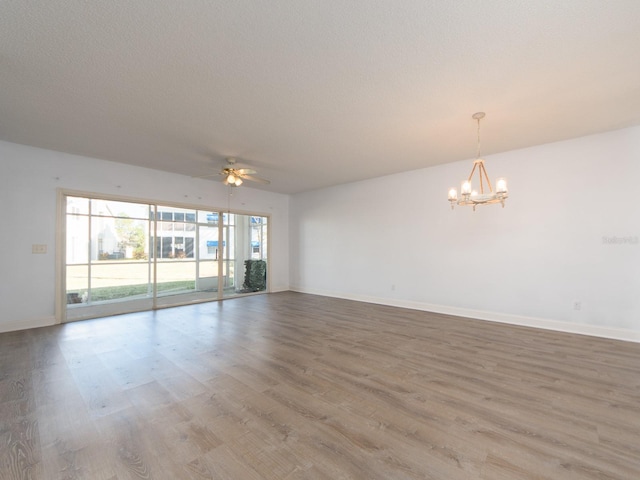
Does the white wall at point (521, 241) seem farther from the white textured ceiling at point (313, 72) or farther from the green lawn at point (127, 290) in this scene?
the green lawn at point (127, 290)

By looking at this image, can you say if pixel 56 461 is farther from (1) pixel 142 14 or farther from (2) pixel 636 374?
(2) pixel 636 374

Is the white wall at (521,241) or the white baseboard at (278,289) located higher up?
the white wall at (521,241)

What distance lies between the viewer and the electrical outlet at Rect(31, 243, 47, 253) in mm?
4531

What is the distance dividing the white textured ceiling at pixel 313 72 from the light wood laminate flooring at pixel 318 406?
2.93m

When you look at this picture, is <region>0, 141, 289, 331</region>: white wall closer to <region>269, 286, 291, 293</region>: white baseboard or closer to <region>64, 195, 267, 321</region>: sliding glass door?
<region>64, 195, 267, 321</region>: sliding glass door

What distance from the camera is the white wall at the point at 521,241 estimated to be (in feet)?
12.9

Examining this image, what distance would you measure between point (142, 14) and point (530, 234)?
5.65m

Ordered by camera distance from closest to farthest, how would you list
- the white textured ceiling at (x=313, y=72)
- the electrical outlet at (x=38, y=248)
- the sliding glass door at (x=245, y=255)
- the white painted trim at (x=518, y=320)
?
1. the white textured ceiling at (x=313, y=72)
2. the white painted trim at (x=518, y=320)
3. the electrical outlet at (x=38, y=248)
4. the sliding glass door at (x=245, y=255)

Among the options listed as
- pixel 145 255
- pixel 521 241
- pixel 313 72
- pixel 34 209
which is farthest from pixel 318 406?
pixel 34 209

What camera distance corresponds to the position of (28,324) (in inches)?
174

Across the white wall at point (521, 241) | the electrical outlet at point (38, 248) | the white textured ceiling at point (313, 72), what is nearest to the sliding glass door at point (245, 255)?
the white wall at point (521, 241)

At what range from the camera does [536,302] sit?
4504 mm

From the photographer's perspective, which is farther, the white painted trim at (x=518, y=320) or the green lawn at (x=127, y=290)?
the green lawn at (x=127, y=290)

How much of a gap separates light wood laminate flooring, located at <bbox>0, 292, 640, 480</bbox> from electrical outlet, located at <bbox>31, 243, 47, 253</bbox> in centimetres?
135
